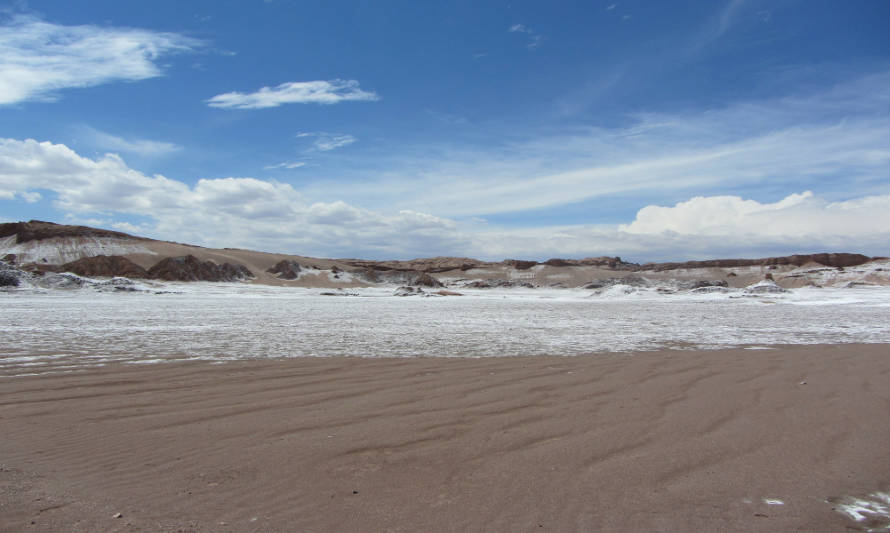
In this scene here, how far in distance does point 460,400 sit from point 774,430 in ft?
8.75

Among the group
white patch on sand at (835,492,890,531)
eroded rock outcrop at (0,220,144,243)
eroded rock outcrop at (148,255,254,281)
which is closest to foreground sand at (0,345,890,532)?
white patch on sand at (835,492,890,531)

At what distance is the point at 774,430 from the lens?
4.33m

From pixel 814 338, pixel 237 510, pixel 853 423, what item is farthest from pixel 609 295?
pixel 237 510

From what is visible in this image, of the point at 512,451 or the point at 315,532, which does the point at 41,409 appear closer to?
the point at 315,532

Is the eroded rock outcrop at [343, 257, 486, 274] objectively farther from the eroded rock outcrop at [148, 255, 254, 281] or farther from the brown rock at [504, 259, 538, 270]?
the eroded rock outcrop at [148, 255, 254, 281]

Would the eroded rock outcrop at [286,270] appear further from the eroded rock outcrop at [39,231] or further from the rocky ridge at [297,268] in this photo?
the eroded rock outcrop at [39,231]

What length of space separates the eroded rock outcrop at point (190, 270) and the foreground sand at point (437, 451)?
49650 millimetres

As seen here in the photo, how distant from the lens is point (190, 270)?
172ft

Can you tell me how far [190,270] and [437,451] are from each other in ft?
179

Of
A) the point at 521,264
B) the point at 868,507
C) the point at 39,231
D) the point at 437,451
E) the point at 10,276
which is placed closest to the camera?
the point at 868,507

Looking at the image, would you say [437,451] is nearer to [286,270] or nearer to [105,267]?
[105,267]

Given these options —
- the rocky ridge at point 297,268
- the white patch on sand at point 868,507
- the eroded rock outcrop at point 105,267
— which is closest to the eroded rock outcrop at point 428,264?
the rocky ridge at point 297,268

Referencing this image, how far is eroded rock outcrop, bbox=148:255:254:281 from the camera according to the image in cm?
5122

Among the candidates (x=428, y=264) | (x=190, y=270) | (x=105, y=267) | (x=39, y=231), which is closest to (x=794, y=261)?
(x=428, y=264)
